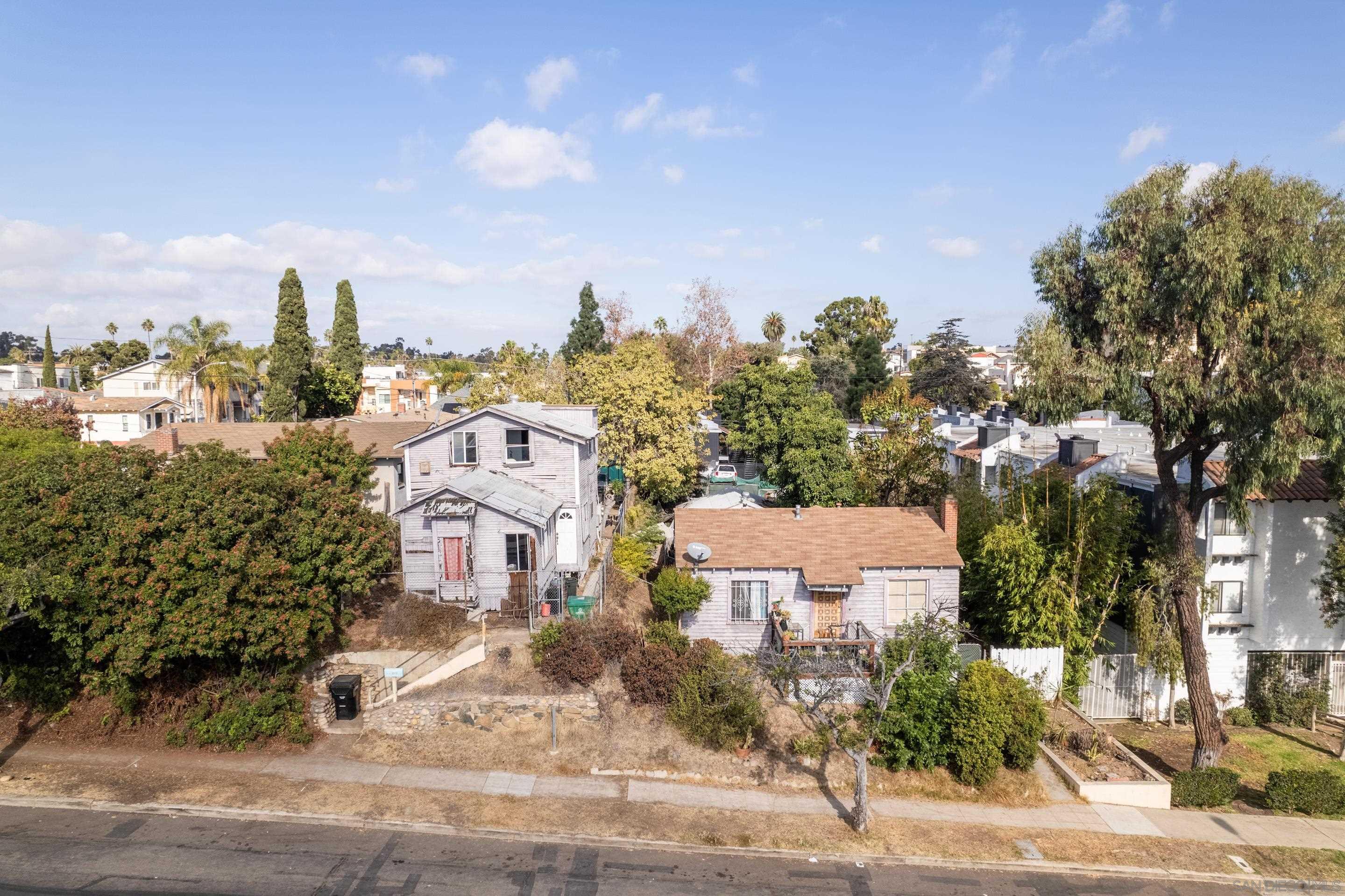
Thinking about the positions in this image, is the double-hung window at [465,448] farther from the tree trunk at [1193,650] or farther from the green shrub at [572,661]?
the tree trunk at [1193,650]

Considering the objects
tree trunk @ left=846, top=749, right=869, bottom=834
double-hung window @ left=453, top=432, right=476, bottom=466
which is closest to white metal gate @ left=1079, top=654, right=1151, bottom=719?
tree trunk @ left=846, top=749, right=869, bottom=834

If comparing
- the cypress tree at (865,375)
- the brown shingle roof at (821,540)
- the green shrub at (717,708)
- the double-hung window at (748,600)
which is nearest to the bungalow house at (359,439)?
the brown shingle roof at (821,540)

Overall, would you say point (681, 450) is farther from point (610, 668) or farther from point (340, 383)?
point (340, 383)

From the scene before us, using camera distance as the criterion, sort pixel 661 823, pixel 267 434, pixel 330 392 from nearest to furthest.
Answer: pixel 661 823
pixel 267 434
pixel 330 392

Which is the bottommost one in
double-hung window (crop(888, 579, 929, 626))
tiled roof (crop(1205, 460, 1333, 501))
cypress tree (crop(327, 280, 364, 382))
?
double-hung window (crop(888, 579, 929, 626))

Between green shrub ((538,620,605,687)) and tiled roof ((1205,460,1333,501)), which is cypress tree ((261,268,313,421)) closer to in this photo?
green shrub ((538,620,605,687))

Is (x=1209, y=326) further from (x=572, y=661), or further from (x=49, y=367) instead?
(x=49, y=367)

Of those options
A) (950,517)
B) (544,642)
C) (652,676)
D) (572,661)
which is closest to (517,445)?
(544,642)
